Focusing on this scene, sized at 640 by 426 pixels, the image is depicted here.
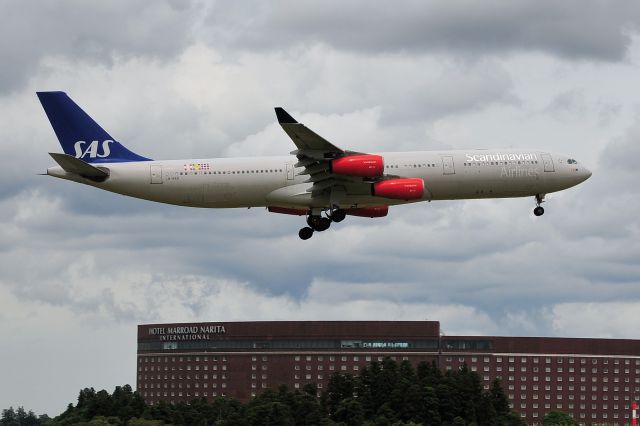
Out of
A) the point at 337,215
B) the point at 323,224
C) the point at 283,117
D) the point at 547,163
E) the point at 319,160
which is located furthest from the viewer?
the point at 323,224

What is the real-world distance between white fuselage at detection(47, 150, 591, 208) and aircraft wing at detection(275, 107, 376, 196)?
52cm

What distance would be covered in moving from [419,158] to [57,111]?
31265mm

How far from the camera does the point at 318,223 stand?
10425cm

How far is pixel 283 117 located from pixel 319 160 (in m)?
7.23

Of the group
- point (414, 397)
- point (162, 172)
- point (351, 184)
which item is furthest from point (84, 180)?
point (414, 397)

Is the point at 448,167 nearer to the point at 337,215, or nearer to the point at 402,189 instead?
the point at 402,189

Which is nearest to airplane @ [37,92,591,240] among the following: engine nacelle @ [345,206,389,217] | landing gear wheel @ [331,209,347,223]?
landing gear wheel @ [331,209,347,223]

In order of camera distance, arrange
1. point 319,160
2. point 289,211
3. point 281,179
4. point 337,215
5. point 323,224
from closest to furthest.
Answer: point 319,160 → point 281,179 → point 337,215 → point 323,224 → point 289,211

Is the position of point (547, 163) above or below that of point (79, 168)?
above

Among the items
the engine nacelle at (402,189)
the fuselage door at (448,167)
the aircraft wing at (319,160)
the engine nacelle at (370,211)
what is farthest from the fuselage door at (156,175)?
the fuselage door at (448,167)

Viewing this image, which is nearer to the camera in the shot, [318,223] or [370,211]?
[318,223]

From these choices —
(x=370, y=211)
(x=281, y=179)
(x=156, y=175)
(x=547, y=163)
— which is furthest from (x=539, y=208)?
(x=156, y=175)

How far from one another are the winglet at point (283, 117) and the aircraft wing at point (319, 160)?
1.95 feet

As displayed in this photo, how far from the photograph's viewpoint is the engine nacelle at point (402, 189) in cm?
9869
